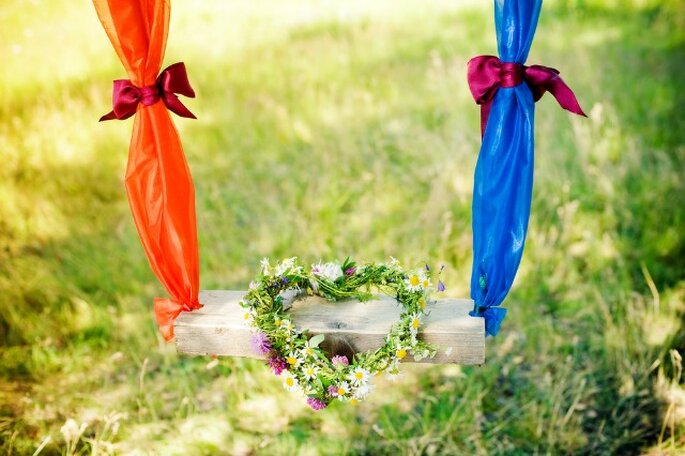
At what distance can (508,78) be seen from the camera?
2086mm

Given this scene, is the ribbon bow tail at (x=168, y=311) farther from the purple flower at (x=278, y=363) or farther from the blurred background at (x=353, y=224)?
the blurred background at (x=353, y=224)

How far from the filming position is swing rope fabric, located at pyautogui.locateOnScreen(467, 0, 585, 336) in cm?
207

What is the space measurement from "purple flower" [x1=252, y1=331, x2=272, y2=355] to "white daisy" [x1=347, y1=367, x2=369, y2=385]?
30cm

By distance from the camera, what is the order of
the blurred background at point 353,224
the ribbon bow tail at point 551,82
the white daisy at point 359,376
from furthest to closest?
the blurred background at point 353,224 < the white daisy at point 359,376 < the ribbon bow tail at point 551,82

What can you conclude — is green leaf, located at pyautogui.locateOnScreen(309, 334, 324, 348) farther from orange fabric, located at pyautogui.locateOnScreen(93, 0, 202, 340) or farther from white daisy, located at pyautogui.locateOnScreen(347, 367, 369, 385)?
orange fabric, located at pyautogui.locateOnScreen(93, 0, 202, 340)

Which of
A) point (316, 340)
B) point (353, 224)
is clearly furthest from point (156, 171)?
point (353, 224)

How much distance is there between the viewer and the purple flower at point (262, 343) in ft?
7.34

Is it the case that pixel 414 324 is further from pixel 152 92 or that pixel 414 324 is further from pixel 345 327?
pixel 152 92

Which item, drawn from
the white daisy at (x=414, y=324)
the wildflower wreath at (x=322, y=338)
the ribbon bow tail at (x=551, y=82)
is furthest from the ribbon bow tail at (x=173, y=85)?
the ribbon bow tail at (x=551, y=82)

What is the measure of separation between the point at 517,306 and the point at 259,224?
1792 mm

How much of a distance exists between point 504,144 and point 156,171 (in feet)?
3.98

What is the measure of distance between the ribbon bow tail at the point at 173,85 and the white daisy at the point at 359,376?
3.39 feet

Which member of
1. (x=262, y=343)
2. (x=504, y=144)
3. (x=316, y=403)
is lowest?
(x=316, y=403)

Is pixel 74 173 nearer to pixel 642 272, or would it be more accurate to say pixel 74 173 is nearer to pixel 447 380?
pixel 447 380
